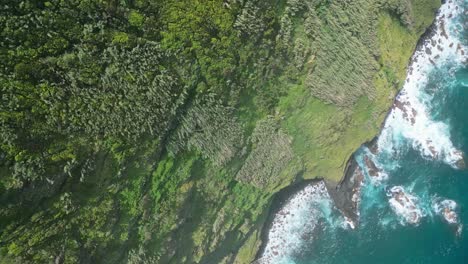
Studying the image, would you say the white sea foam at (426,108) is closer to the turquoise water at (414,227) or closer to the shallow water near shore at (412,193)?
the shallow water near shore at (412,193)

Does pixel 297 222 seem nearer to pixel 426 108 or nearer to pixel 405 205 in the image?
pixel 405 205

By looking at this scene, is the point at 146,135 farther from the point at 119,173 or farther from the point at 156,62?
the point at 156,62

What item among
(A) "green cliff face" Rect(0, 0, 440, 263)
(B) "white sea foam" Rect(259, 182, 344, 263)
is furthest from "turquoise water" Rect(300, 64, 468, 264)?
(A) "green cliff face" Rect(0, 0, 440, 263)

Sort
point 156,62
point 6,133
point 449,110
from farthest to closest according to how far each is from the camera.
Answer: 1. point 449,110
2. point 156,62
3. point 6,133

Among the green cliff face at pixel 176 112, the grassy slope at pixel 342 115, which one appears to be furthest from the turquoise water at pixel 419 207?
the green cliff face at pixel 176 112

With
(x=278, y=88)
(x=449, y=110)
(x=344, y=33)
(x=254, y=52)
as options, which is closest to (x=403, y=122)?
(x=449, y=110)

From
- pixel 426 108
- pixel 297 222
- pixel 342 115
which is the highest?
pixel 426 108

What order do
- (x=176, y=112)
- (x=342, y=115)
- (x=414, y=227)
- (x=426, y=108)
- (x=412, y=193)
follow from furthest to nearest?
(x=412, y=193)
(x=414, y=227)
(x=426, y=108)
(x=342, y=115)
(x=176, y=112)

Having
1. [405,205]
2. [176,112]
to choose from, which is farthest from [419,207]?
[176,112]
